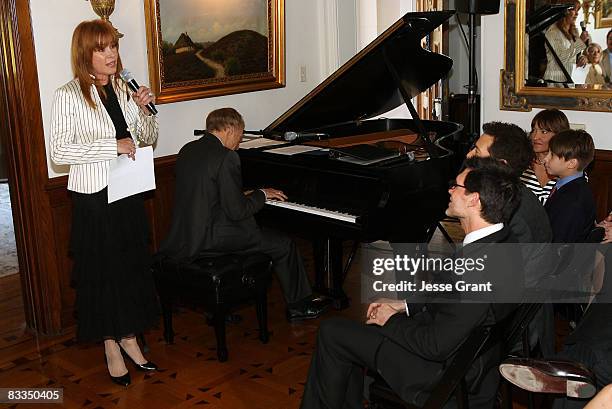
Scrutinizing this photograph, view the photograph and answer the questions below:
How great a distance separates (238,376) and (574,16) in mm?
3256

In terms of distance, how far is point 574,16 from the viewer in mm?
5000

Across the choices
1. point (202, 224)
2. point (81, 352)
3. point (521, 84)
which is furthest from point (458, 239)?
point (81, 352)

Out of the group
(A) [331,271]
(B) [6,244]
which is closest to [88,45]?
(A) [331,271]

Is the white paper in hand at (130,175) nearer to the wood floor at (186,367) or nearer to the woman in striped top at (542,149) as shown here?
the wood floor at (186,367)

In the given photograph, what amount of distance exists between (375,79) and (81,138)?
1.79 metres

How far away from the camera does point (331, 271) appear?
4.65 meters

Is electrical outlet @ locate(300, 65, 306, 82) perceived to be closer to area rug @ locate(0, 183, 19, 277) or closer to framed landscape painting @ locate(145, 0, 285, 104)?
framed landscape painting @ locate(145, 0, 285, 104)

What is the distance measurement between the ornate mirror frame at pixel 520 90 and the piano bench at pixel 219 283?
2422 mm

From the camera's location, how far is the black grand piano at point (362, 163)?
12.8 feet

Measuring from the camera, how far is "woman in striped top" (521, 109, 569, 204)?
4168 millimetres

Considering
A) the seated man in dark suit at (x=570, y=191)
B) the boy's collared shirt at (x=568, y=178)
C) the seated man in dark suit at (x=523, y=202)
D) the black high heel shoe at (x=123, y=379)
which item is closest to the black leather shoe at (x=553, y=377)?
the seated man in dark suit at (x=523, y=202)

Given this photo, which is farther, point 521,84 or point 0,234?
point 0,234

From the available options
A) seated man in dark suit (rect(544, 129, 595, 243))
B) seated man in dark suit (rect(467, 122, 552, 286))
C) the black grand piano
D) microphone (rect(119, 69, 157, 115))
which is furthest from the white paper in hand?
seated man in dark suit (rect(544, 129, 595, 243))

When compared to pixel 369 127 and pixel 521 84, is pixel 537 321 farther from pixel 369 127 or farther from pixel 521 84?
pixel 521 84
